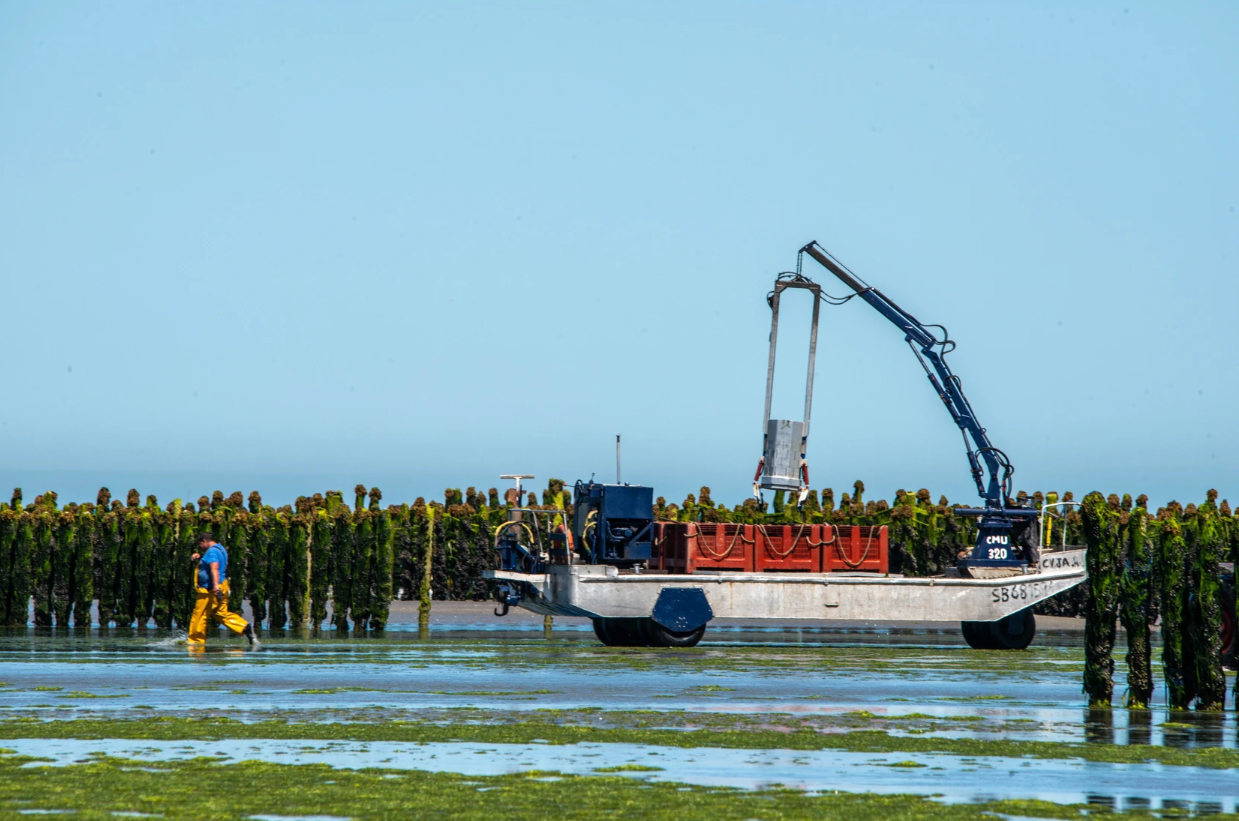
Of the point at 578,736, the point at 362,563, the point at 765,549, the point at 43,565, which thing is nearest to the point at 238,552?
the point at 362,563

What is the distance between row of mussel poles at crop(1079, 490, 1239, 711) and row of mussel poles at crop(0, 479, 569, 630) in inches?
642

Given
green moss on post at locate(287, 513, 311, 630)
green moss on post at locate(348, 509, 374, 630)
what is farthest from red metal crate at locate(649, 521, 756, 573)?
green moss on post at locate(287, 513, 311, 630)

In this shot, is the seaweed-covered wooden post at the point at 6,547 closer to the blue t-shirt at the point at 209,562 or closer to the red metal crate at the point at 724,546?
the blue t-shirt at the point at 209,562

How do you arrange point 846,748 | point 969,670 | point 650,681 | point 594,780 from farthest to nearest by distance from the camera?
1. point 969,670
2. point 650,681
3. point 846,748
4. point 594,780

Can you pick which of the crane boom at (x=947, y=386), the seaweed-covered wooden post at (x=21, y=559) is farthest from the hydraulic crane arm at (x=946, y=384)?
the seaweed-covered wooden post at (x=21, y=559)

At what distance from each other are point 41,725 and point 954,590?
16770 millimetres

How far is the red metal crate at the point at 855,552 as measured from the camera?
90.4 feet

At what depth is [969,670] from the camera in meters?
22.5

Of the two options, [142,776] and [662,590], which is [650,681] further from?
[142,776]

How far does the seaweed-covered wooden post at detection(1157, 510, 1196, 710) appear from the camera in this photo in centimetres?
1526

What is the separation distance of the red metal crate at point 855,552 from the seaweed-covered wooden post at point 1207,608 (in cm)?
1208

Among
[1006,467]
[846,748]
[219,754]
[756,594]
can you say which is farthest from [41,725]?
[1006,467]

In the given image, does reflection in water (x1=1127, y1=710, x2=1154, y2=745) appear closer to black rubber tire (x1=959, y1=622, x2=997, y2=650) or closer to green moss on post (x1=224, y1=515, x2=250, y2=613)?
black rubber tire (x1=959, y1=622, x2=997, y2=650)

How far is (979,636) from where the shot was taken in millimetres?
28812
